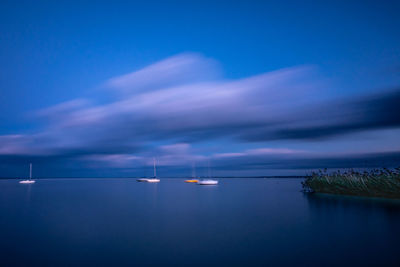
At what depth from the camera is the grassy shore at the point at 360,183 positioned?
118ft

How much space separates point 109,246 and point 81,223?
990cm

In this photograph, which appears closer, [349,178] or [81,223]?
[81,223]

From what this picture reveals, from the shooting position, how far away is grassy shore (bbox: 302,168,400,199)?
36119 mm

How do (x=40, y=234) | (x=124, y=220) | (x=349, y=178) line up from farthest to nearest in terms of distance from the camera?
(x=349, y=178)
(x=124, y=220)
(x=40, y=234)

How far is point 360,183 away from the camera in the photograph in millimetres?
39938

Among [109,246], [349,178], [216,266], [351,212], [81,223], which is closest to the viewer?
[216,266]

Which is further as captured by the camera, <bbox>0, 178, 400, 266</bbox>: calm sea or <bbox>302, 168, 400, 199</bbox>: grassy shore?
<bbox>302, 168, 400, 199</bbox>: grassy shore

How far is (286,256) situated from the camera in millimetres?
13727

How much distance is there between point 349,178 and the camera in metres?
42.0

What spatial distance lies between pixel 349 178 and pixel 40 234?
4168cm

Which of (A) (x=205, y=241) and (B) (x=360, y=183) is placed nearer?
(A) (x=205, y=241)

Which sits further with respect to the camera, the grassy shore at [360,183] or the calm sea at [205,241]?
the grassy shore at [360,183]

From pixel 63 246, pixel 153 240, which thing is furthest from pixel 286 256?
pixel 63 246

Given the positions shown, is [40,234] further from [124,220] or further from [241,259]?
[241,259]
